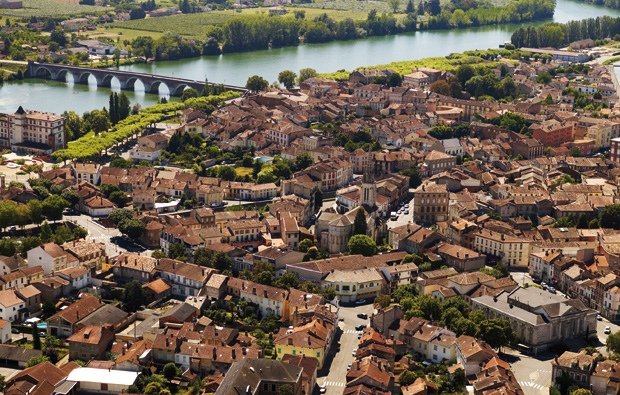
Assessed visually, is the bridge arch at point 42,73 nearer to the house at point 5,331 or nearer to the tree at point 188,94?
the tree at point 188,94

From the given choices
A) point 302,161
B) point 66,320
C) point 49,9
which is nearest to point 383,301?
point 66,320

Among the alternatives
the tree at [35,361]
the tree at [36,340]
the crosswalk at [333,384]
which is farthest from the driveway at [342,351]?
the tree at [36,340]

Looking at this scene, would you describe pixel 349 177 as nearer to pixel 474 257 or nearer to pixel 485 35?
pixel 474 257

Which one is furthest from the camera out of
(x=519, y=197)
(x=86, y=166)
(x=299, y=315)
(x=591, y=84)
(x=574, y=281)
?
(x=591, y=84)

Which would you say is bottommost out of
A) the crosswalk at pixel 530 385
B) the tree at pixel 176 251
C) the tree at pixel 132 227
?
the crosswalk at pixel 530 385

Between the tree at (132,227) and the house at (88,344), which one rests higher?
the tree at (132,227)

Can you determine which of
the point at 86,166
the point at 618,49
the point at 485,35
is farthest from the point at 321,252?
the point at 485,35

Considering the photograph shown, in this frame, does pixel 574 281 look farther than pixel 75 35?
No

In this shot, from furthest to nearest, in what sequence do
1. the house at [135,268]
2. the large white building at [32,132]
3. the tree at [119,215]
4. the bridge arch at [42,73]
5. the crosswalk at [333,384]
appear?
the bridge arch at [42,73] < the large white building at [32,132] < the tree at [119,215] < the house at [135,268] < the crosswalk at [333,384]
